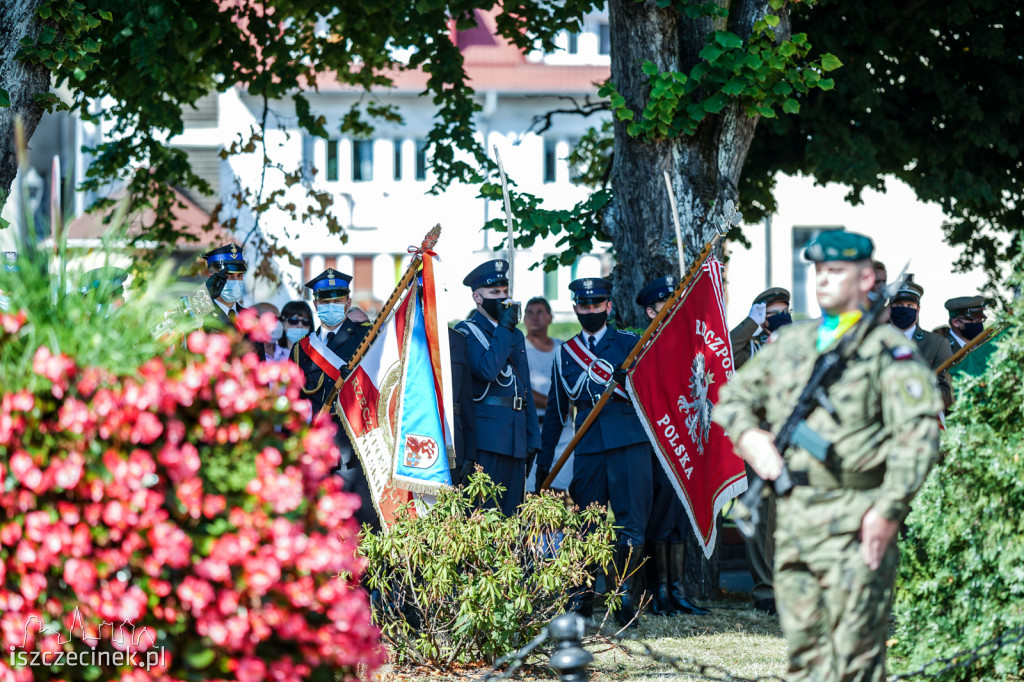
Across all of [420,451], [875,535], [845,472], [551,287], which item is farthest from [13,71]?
[551,287]

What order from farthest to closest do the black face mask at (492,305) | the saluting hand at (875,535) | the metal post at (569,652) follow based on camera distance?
the black face mask at (492,305) → the metal post at (569,652) → the saluting hand at (875,535)

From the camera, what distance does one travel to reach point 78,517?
148 inches

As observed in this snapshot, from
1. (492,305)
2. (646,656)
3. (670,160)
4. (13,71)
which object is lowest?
(646,656)

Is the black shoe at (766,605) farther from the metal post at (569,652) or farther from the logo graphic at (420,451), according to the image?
the metal post at (569,652)

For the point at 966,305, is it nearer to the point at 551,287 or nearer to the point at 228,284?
the point at 228,284

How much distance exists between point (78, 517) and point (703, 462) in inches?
218

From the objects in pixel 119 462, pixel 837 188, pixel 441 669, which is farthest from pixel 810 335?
pixel 837 188

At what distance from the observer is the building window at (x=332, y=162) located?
37062 mm

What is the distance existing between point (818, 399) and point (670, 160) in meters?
5.79

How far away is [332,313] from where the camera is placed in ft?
29.3

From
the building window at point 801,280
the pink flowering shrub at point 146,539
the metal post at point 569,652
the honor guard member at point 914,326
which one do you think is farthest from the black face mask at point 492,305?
the building window at point 801,280

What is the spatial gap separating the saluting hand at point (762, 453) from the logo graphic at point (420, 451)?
3179 millimetres

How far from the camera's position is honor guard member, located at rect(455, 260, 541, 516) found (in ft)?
27.8

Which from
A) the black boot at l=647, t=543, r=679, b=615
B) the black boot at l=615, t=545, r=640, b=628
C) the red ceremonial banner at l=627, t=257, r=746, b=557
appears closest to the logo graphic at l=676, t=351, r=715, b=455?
the red ceremonial banner at l=627, t=257, r=746, b=557
